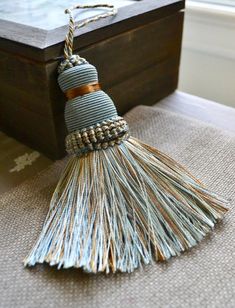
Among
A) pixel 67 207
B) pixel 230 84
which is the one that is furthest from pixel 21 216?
pixel 230 84

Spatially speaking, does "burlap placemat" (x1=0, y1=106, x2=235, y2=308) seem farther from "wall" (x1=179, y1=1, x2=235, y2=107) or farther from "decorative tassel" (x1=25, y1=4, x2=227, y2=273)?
"wall" (x1=179, y1=1, x2=235, y2=107)

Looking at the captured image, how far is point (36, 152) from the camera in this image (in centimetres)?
67

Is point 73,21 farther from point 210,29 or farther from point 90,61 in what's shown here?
point 210,29

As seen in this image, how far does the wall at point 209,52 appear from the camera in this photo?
93 cm

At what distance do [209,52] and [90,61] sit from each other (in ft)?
1.56

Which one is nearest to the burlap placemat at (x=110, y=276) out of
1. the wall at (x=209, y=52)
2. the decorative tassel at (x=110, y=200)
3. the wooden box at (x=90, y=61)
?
the decorative tassel at (x=110, y=200)

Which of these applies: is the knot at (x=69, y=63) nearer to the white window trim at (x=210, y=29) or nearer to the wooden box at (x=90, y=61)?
the wooden box at (x=90, y=61)

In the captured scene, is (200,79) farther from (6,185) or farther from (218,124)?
(6,185)

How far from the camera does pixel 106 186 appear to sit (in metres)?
0.52

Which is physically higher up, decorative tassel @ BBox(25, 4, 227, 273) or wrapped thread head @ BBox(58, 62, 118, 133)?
wrapped thread head @ BBox(58, 62, 118, 133)

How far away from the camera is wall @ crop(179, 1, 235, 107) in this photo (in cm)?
93

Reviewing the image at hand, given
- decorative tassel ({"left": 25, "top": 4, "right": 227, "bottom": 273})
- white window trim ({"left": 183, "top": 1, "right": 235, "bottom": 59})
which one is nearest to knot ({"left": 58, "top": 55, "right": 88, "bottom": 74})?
decorative tassel ({"left": 25, "top": 4, "right": 227, "bottom": 273})

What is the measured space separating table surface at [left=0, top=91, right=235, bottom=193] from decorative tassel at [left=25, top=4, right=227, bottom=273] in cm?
10

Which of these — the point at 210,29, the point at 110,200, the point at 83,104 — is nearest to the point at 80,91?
the point at 83,104
